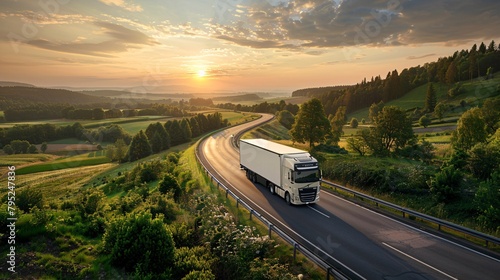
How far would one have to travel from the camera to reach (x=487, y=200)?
1767 cm

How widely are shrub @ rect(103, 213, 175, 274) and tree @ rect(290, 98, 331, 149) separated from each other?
142ft

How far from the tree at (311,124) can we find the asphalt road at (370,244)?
97.8ft

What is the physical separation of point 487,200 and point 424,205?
470 cm

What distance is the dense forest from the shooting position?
143500mm

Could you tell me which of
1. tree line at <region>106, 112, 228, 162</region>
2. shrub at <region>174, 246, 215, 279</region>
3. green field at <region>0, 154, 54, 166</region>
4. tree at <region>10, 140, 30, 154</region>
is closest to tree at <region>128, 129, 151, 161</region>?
tree line at <region>106, 112, 228, 162</region>

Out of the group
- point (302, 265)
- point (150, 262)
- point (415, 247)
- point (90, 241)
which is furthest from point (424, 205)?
point (90, 241)

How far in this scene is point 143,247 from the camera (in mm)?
13516

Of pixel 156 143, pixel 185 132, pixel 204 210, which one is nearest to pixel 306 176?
pixel 204 210

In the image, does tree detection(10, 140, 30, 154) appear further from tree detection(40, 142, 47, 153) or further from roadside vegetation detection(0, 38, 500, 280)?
roadside vegetation detection(0, 38, 500, 280)

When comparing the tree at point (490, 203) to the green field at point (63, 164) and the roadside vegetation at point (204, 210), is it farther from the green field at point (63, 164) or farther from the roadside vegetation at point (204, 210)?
the green field at point (63, 164)

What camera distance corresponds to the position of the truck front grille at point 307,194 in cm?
2302

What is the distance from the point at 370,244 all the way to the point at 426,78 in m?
176

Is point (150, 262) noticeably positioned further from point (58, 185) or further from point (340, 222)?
point (58, 185)

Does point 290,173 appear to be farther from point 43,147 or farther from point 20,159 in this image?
point 43,147
